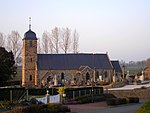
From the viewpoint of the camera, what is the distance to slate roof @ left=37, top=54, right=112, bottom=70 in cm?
6388

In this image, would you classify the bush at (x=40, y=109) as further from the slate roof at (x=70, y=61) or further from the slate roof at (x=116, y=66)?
the slate roof at (x=116, y=66)

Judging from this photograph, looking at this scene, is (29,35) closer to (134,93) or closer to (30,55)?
(30,55)

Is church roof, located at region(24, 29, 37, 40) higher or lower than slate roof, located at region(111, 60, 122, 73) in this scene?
higher

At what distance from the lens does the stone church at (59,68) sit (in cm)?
6256

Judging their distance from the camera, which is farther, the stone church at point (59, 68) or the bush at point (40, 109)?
the stone church at point (59, 68)

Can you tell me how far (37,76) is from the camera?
204 ft

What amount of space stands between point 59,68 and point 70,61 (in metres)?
2.97

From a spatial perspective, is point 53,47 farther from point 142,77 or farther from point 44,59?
point 142,77

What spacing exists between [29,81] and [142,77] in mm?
21023

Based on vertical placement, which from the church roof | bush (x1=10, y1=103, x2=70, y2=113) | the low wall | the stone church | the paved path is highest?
the church roof

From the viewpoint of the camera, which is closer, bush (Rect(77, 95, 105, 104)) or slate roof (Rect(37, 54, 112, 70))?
bush (Rect(77, 95, 105, 104))

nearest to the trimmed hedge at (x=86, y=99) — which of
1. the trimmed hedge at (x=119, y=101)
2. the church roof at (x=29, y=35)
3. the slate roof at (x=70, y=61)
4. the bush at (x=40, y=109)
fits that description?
the trimmed hedge at (x=119, y=101)

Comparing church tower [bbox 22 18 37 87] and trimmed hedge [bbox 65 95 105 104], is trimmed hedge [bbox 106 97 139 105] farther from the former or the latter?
church tower [bbox 22 18 37 87]

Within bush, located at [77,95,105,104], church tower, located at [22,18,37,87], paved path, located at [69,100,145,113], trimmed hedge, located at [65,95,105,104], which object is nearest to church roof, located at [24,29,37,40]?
church tower, located at [22,18,37,87]
